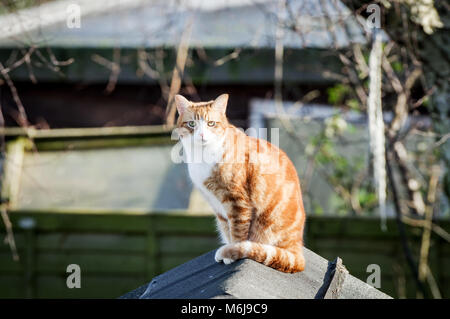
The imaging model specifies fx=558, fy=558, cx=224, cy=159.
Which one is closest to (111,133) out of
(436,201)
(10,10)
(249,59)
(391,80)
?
(249,59)

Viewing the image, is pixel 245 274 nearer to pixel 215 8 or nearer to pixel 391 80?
pixel 391 80

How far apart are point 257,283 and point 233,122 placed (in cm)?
402

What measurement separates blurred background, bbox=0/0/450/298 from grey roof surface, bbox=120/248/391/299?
1.59m

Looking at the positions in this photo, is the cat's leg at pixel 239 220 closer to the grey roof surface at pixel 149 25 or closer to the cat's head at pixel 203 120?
the cat's head at pixel 203 120

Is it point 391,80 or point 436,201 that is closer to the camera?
point 391,80

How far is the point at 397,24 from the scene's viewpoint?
12.5 feet

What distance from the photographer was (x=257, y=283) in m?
2.04

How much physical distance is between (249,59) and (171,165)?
1.52 m

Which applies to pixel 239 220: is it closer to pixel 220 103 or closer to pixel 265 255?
pixel 265 255

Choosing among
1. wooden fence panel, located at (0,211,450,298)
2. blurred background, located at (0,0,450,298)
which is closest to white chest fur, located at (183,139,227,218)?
blurred background, located at (0,0,450,298)

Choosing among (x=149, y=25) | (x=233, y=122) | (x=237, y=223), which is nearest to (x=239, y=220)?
(x=237, y=223)

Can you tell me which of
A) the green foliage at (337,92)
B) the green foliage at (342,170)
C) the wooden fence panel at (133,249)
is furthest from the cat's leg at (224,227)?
the green foliage at (337,92)
